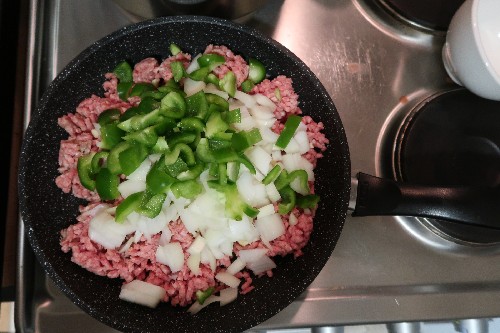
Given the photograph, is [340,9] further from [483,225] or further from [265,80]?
[483,225]

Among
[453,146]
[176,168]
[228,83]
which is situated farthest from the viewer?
[453,146]

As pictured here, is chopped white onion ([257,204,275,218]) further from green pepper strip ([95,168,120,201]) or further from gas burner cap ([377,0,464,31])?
gas burner cap ([377,0,464,31])

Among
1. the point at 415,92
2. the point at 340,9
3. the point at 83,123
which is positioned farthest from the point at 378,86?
the point at 83,123

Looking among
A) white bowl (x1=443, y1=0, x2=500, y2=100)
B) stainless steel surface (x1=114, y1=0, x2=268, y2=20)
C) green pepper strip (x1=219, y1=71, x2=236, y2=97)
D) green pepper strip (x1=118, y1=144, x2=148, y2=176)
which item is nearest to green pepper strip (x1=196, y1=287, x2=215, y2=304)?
green pepper strip (x1=118, y1=144, x2=148, y2=176)

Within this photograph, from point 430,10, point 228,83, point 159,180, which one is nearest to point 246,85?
point 228,83

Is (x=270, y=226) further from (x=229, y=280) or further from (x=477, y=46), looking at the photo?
(x=477, y=46)
